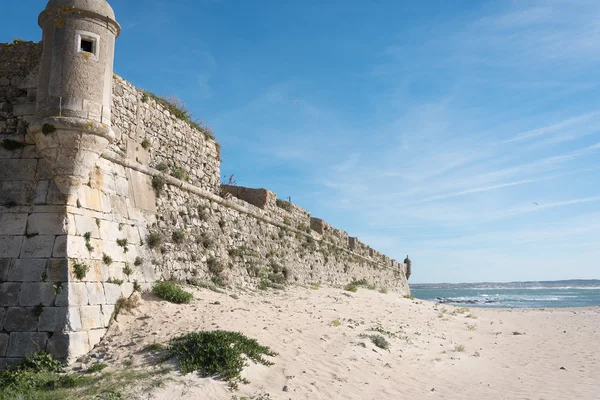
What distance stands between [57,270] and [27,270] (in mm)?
474

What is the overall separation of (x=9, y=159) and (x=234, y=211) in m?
6.83

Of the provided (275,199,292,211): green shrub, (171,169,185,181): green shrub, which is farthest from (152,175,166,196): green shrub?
(275,199,292,211): green shrub

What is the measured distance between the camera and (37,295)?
6977 millimetres

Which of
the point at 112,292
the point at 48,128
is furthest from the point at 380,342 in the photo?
the point at 48,128

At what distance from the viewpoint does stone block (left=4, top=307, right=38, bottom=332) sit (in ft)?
22.3

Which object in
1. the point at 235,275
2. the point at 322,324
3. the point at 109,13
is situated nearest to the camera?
the point at 109,13

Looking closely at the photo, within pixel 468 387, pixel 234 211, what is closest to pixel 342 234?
pixel 234 211

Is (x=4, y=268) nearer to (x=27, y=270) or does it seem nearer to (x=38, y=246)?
(x=27, y=270)

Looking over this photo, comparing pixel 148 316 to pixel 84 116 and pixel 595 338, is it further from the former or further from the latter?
pixel 595 338

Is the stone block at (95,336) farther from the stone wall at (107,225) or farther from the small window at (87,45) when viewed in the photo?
the small window at (87,45)

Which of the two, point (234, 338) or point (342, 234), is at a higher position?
point (342, 234)

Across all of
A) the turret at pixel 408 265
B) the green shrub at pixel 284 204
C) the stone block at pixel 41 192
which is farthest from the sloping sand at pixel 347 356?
the turret at pixel 408 265

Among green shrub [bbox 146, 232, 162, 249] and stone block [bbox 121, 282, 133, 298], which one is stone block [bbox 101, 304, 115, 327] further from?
green shrub [bbox 146, 232, 162, 249]

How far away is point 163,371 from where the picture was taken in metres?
6.12
